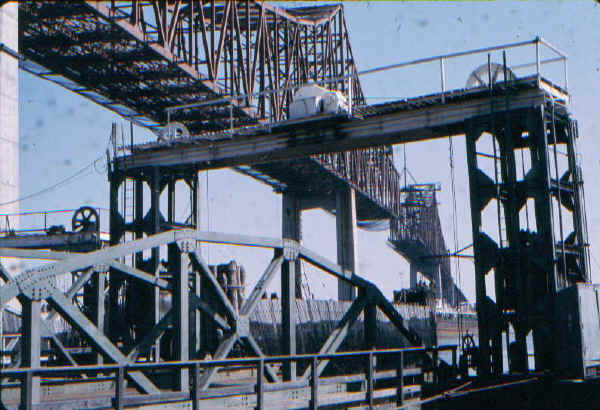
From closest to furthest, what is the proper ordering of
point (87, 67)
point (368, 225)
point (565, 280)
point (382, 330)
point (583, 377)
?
1. point (583, 377)
2. point (565, 280)
3. point (382, 330)
4. point (87, 67)
5. point (368, 225)

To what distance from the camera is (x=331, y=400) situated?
1767 cm

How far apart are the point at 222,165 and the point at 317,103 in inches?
237

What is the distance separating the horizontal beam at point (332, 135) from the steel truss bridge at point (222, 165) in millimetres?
51

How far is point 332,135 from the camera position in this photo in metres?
29.6

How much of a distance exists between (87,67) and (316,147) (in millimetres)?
14621

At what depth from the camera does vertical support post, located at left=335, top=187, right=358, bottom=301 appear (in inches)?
2653

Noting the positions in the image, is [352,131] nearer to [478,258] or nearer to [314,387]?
[478,258]

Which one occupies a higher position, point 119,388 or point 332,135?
point 332,135

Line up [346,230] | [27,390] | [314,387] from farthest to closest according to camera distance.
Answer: [346,230]
[314,387]
[27,390]

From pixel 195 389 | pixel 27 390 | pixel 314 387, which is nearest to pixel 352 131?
pixel 314 387

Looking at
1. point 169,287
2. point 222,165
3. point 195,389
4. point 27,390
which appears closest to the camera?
point 27,390

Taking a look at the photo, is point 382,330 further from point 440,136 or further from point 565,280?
point 565,280

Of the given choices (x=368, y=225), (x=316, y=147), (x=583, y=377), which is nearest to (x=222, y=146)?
(x=316, y=147)

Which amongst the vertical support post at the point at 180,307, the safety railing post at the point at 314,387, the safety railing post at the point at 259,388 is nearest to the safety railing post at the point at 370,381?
the safety railing post at the point at 314,387
